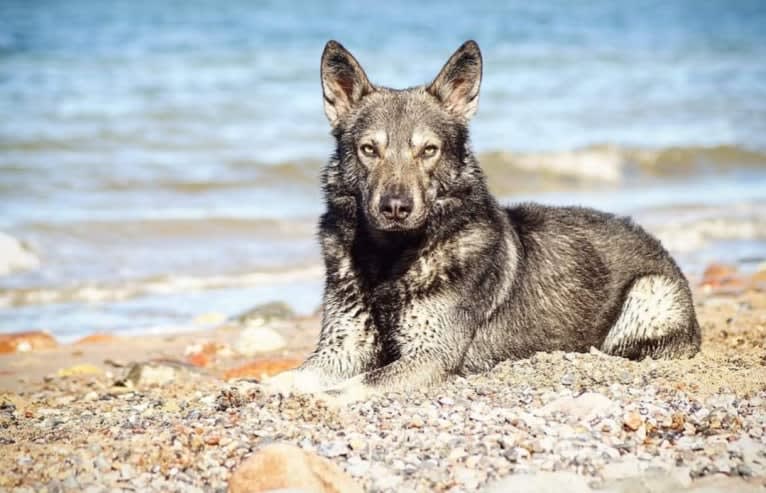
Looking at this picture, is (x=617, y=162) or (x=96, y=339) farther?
(x=617, y=162)

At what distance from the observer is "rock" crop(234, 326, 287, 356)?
9625mm

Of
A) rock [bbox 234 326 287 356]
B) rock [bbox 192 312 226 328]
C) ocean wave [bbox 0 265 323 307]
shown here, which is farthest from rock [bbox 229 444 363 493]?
ocean wave [bbox 0 265 323 307]

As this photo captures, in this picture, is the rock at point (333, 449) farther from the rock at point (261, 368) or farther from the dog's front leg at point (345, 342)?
the rock at point (261, 368)

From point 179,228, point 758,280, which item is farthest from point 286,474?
point 179,228

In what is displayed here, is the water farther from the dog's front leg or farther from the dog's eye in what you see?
the dog's eye

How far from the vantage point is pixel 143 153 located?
18.8 m

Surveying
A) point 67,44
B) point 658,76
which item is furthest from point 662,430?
point 67,44

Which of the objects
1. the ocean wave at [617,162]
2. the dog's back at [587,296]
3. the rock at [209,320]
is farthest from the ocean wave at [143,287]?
the ocean wave at [617,162]

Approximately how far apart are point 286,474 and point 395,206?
Answer: 83.9 inches

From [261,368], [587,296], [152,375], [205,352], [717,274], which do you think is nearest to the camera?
[587,296]

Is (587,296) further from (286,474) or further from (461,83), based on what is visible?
(286,474)

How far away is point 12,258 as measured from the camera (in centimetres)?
1230

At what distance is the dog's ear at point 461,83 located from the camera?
7.05 metres

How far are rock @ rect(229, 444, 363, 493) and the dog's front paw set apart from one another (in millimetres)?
1462
